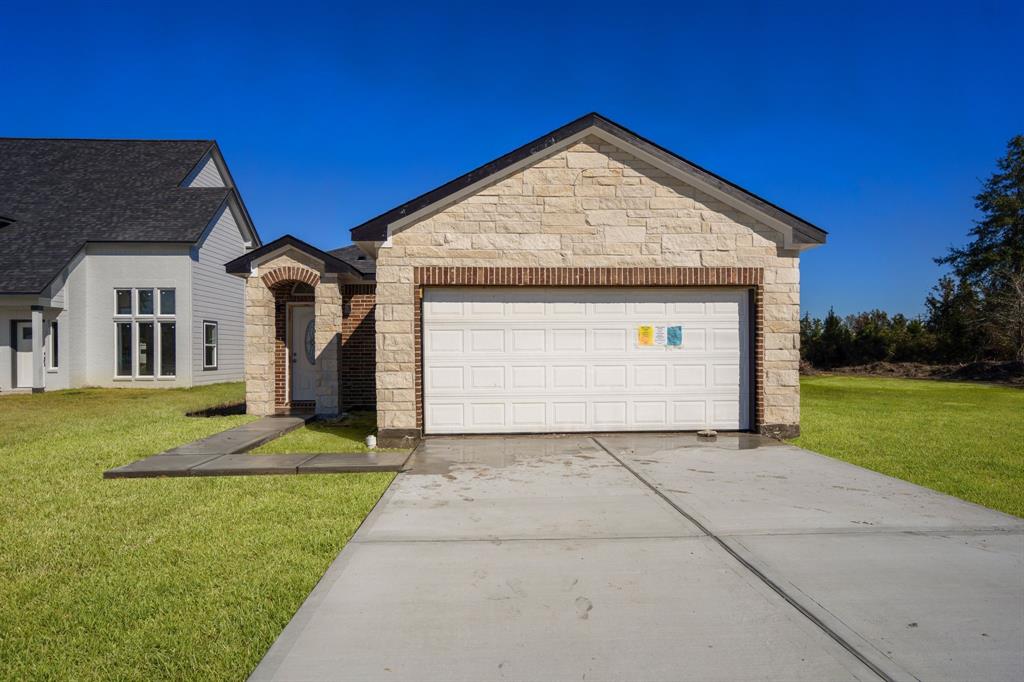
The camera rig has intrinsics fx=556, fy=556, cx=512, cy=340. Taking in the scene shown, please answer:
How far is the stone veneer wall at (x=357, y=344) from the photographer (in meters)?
12.9

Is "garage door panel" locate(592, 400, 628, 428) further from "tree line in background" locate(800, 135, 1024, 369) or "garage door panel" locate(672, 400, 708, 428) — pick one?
"tree line in background" locate(800, 135, 1024, 369)

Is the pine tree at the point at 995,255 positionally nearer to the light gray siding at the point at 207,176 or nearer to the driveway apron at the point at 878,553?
the driveway apron at the point at 878,553

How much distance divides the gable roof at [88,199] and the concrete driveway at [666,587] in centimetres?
1917

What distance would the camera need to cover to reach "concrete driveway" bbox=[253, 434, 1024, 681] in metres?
2.84

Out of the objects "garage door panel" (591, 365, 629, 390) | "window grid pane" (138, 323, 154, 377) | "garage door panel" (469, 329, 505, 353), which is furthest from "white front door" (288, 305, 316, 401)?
"window grid pane" (138, 323, 154, 377)

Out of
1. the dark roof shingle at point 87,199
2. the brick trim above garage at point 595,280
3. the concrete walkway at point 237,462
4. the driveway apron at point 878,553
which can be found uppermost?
the dark roof shingle at point 87,199

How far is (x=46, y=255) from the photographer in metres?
19.1

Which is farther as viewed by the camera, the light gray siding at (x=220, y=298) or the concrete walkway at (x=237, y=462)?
the light gray siding at (x=220, y=298)

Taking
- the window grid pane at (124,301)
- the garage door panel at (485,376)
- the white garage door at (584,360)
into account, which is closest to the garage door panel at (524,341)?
the white garage door at (584,360)

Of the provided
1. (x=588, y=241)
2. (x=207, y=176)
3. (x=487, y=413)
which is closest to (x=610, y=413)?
(x=487, y=413)

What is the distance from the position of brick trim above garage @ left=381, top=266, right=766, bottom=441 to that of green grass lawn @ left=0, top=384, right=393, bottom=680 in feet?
9.59

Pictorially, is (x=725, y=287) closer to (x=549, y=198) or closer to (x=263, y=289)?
(x=549, y=198)

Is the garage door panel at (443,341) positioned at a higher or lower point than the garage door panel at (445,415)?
higher

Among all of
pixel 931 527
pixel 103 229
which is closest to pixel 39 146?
pixel 103 229
